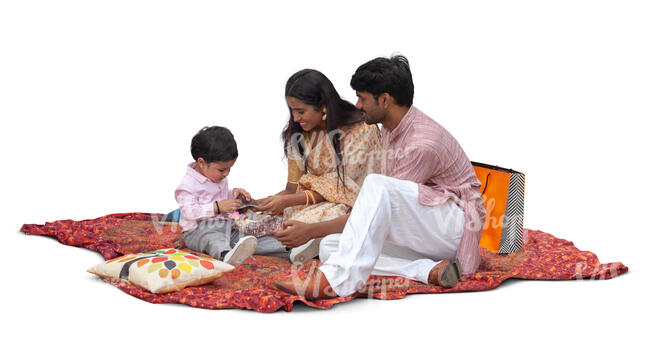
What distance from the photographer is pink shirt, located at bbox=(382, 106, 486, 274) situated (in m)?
5.30

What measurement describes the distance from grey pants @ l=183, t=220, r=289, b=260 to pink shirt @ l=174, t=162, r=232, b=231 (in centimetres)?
7

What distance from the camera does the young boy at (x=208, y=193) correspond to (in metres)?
6.21

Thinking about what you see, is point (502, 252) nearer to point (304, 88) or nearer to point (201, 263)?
point (304, 88)

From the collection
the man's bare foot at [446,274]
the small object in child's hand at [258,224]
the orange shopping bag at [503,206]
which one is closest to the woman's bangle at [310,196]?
the small object in child's hand at [258,224]

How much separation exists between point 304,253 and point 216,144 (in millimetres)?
1094

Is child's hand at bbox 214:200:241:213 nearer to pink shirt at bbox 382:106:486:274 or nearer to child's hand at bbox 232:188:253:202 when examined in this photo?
child's hand at bbox 232:188:253:202

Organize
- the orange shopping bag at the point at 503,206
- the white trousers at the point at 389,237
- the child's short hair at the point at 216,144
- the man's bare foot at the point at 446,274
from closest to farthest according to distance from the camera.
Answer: the white trousers at the point at 389,237 → the man's bare foot at the point at 446,274 → the child's short hair at the point at 216,144 → the orange shopping bag at the point at 503,206

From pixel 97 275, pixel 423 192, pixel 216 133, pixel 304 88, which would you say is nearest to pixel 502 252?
pixel 423 192

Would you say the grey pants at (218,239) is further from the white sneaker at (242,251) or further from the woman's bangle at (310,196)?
the woman's bangle at (310,196)

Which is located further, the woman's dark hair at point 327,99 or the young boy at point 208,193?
the young boy at point 208,193

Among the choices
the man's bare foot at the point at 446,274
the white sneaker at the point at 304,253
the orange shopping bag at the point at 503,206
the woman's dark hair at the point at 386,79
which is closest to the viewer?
the man's bare foot at the point at 446,274

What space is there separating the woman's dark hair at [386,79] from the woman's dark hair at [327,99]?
535 millimetres

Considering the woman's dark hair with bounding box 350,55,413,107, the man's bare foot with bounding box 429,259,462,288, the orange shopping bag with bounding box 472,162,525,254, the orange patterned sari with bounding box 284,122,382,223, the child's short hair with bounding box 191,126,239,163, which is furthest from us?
the orange shopping bag with bounding box 472,162,525,254

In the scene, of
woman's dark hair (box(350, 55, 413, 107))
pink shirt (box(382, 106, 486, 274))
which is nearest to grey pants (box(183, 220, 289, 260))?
pink shirt (box(382, 106, 486, 274))
